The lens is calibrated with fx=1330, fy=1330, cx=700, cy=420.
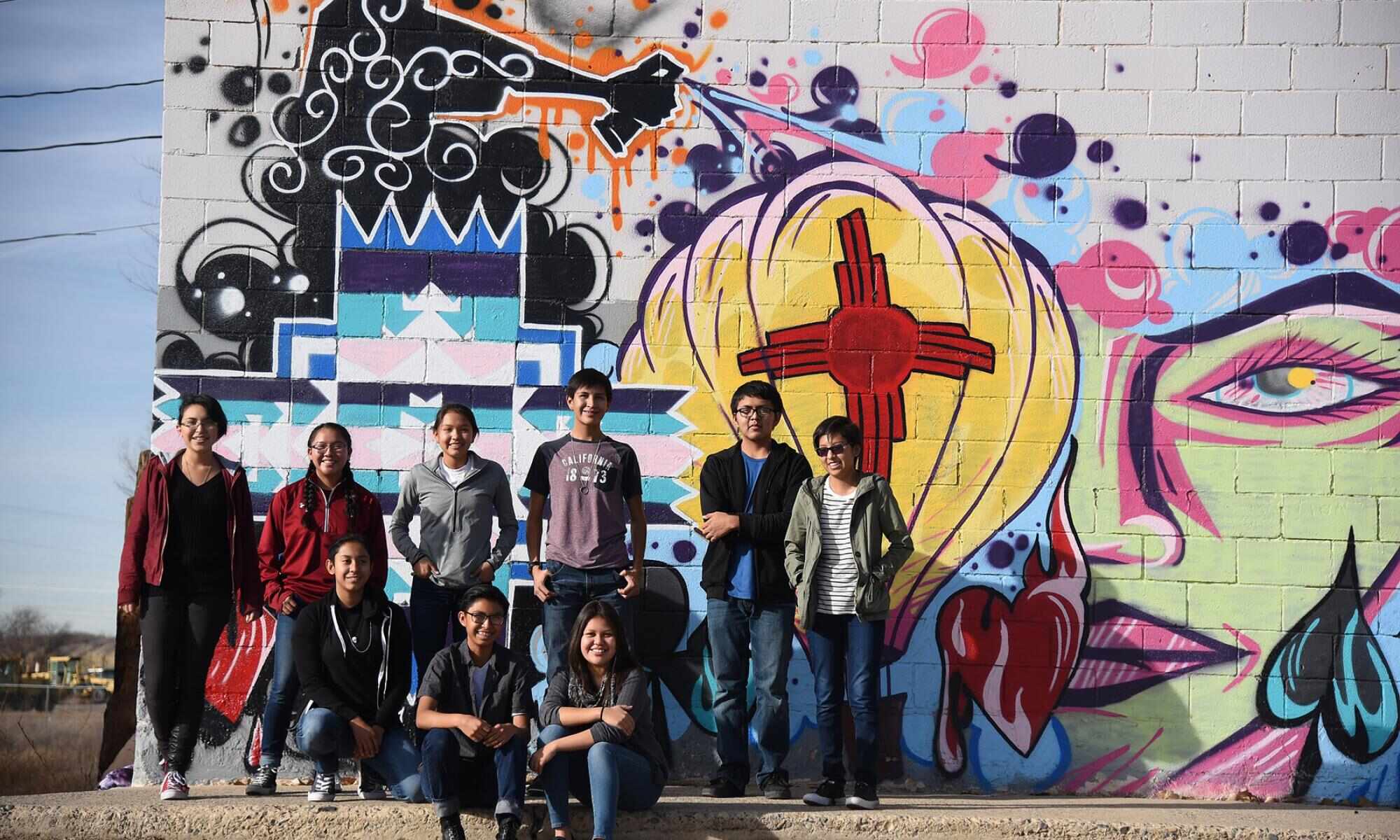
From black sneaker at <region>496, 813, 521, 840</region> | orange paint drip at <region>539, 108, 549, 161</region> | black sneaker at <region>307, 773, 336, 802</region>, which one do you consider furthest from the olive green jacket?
orange paint drip at <region>539, 108, 549, 161</region>

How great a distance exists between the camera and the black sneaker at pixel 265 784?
5.48 metres

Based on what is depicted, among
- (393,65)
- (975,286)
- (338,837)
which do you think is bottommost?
(338,837)

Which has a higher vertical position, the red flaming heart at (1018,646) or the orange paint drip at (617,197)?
the orange paint drip at (617,197)

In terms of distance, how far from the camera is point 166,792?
539cm

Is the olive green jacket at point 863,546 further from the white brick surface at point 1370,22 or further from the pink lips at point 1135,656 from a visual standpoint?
the white brick surface at point 1370,22

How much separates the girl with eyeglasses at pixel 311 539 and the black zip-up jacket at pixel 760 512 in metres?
1.42

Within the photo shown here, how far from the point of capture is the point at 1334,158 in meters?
6.43

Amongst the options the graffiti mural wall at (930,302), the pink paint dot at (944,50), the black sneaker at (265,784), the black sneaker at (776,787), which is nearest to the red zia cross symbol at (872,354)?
the graffiti mural wall at (930,302)

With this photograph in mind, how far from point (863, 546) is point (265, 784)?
2.66m

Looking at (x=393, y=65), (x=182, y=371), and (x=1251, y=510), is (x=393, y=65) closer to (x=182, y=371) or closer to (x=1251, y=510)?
(x=182, y=371)

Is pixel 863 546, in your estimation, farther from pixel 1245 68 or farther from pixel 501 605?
pixel 1245 68

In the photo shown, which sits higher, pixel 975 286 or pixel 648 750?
pixel 975 286

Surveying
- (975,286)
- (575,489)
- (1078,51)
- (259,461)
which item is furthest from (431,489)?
(1078,51)

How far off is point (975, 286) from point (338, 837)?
3.77 metres
